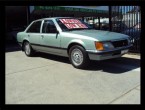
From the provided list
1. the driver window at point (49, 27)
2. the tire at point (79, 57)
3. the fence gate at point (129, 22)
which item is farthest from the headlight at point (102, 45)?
the fence gate at point (129, 22)

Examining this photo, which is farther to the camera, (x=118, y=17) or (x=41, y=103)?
(x=118, y=17)

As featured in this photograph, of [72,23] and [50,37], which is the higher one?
[72,23]

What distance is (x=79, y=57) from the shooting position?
241 inches

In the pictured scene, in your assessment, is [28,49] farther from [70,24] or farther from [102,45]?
[102,45]

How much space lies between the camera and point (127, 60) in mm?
7152

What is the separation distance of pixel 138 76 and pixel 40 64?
317cm

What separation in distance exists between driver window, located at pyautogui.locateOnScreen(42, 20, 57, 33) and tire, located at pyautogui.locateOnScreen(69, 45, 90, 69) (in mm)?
1107

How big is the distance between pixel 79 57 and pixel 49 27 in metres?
1.83

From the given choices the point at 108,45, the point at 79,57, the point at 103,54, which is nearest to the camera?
the point at 103,54

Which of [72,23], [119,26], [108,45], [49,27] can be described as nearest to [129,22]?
[119,26]

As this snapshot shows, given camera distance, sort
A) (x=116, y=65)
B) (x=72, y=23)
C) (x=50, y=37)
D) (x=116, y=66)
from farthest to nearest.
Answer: (x=72, y=23) → (x=50, y=37) → (x=116, y=65) → (x=116, y=66)

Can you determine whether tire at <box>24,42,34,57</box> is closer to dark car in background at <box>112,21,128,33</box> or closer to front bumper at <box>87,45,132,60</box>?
front bumper at <box>87,45,132,60</box>
